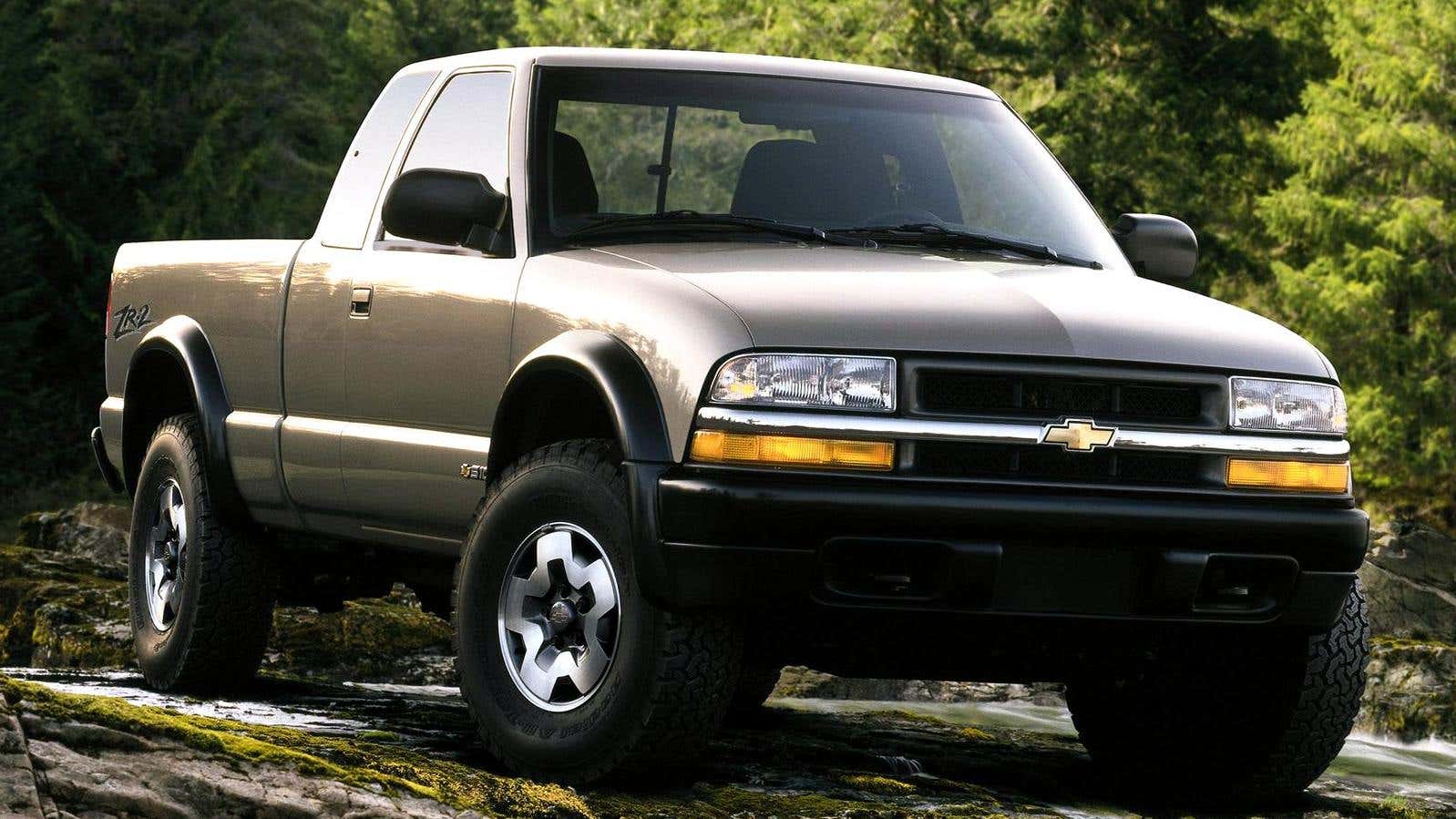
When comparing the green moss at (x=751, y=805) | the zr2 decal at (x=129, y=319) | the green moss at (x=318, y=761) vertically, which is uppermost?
the zr2 decal at (x=129, y=319)

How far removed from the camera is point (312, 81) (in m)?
45.5

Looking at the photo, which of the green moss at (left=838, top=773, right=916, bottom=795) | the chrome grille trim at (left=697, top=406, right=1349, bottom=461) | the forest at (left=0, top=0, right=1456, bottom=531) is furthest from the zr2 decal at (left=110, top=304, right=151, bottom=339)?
the forest at (left=0, top=0, right=1456, bottom=531)

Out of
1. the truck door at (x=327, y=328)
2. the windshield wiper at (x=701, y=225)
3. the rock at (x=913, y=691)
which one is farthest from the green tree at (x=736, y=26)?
the windshield wiper at (x=701, y=225)

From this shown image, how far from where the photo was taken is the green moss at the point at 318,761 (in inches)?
186

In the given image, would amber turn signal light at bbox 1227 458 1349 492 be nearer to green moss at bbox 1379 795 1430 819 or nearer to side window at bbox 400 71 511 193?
green moss at bbox 1379 795 1430 819

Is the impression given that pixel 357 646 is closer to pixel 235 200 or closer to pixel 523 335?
pixel 523 335

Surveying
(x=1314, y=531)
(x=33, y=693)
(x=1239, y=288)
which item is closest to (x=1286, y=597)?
(x=1314, y=531)

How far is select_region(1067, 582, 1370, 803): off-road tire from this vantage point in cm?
557

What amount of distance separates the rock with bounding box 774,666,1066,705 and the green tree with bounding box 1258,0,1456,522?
69.5 feet

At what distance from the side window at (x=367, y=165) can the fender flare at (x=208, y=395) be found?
0.69m

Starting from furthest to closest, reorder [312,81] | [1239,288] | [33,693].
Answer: [312,81] → [1239,288] → [33,693]

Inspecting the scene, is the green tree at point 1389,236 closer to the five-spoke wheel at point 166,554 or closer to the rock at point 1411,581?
the rock at point 1411,581

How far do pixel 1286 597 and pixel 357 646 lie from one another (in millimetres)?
5618

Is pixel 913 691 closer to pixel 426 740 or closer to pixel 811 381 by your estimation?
pixel 426 740
